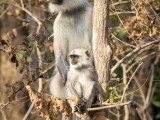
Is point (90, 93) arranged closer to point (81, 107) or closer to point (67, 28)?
point (81, 107)

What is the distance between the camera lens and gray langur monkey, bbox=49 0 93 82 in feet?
21.1

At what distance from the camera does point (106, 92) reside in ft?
16.4

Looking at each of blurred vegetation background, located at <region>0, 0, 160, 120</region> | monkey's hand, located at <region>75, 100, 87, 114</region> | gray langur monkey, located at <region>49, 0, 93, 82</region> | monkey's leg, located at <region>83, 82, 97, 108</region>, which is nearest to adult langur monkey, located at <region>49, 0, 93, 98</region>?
gray langur monkey, located at <region>49, 0, 93, 82</region>

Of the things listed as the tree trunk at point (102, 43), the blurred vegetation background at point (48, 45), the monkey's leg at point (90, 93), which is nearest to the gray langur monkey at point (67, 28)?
the blurred vegetation background at point (48, 45)

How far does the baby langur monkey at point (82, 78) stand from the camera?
5.20 m

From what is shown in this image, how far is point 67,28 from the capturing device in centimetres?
659

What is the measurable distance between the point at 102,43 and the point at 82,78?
0.54 m

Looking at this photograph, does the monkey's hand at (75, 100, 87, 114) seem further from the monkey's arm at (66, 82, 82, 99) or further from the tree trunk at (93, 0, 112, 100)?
the monkey's arm at (66, 82, 82, 99)

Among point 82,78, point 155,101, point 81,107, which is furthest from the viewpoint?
point 155,101

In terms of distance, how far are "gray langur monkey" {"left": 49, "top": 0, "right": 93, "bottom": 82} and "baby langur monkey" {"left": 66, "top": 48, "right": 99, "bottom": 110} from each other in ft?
3.23

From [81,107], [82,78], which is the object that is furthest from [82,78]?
[81,107]

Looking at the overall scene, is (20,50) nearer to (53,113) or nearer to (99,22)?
(99,22)

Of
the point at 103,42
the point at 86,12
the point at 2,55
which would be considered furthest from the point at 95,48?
the point at 2,55

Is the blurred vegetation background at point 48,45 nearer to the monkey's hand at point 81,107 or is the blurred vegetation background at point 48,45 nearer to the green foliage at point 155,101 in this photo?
the monkey's hand at point 81,107
